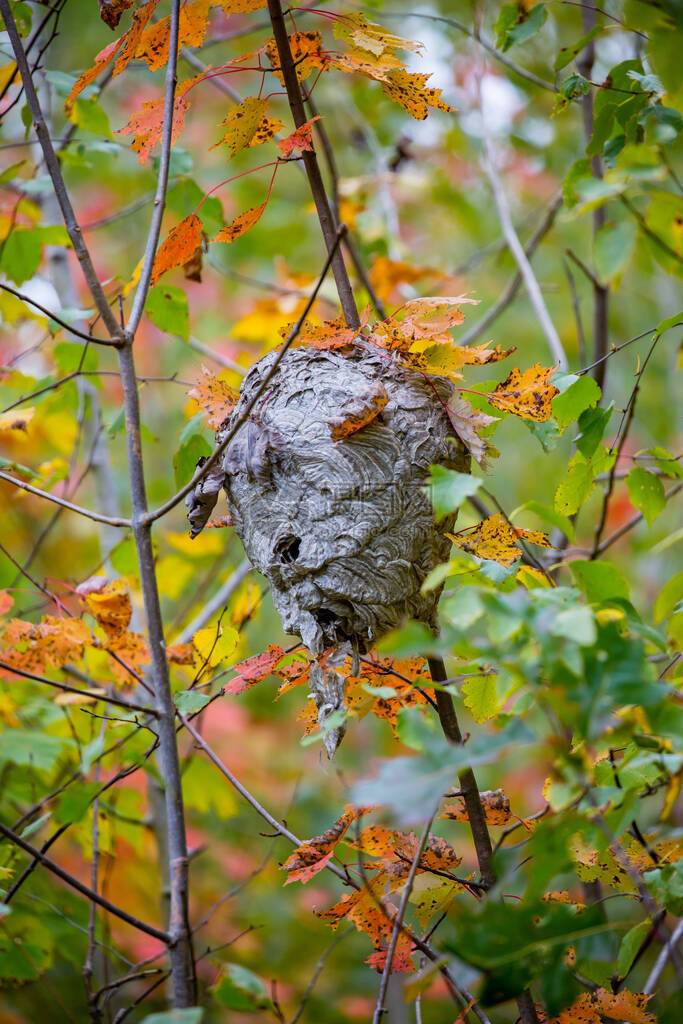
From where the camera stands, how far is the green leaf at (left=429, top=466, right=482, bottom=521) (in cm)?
109

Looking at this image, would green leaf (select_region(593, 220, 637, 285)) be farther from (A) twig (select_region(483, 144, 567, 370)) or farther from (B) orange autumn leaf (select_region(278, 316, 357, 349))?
(A) twig (select_region(483, 144, 567, 370))

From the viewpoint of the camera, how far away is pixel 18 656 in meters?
1.72

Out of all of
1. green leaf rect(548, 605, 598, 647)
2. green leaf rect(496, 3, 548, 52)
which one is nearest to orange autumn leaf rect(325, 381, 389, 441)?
green leaf rect(548, 605, 598, 647)

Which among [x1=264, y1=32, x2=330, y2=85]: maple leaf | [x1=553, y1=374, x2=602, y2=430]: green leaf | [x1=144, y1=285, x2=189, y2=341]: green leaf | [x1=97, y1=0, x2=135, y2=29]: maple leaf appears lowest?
[x1=553, y1=374, x2=602, y2=430]: green leaf

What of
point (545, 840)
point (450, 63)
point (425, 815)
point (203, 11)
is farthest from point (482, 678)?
point (450, 63)

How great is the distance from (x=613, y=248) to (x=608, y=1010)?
1.24 meters

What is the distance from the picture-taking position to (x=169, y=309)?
2154 mm

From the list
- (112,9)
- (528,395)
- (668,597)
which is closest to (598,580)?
(668,597)

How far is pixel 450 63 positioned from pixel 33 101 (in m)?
4.31

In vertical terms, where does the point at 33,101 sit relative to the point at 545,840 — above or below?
above

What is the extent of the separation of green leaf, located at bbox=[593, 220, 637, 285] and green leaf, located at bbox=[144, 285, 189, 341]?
4.40 ft

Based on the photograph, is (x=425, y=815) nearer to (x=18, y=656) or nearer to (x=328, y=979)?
(x=18, y=656)

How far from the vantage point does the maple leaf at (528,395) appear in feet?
4.72

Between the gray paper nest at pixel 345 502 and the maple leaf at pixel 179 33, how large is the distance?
69 centimetres
